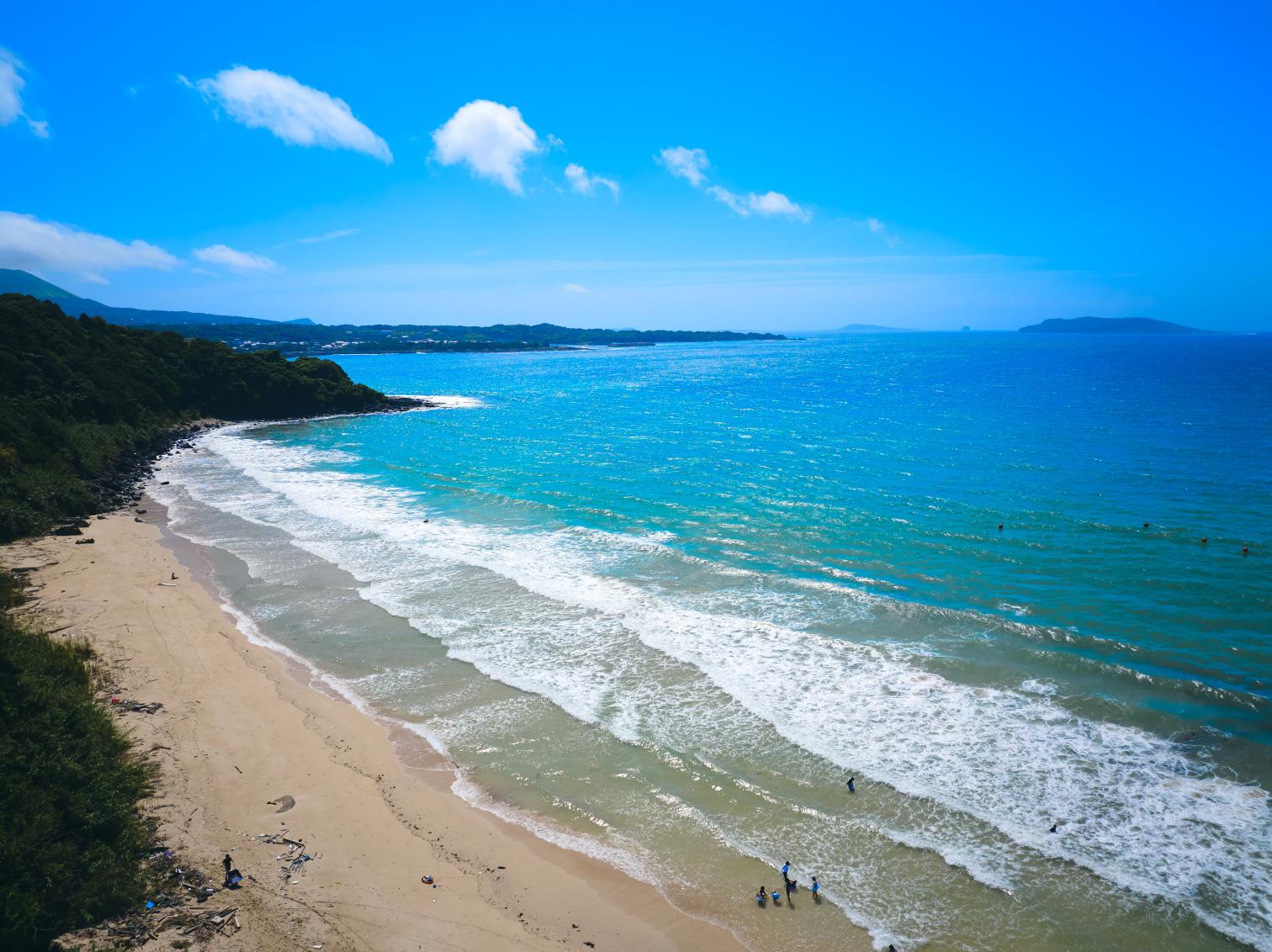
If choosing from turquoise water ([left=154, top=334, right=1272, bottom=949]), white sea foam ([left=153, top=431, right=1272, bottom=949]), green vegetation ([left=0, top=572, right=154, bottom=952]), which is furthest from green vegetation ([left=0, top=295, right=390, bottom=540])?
green vegetation ([left=0, top=572, right=154, bottom=952])

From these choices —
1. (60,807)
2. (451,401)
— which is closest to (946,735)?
(60,807)

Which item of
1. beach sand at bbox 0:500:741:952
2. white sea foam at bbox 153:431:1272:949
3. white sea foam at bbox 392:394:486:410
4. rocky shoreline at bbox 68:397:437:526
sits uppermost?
white sea foam at bbox 392:394:486:410

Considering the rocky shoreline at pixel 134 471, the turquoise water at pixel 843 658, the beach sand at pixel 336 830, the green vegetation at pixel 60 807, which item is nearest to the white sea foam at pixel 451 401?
the rocky shoreline at pixel 134 471

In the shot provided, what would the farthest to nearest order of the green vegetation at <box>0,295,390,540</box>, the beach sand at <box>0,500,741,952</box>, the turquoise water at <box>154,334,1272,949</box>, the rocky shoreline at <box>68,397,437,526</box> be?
the rocky shoreline at <box>68,397,437,526</box>
the green vegetation at <box>0,295,390,540</box>
the turquoise water at <box>154,334,1272,949</box>
the beach sand at <box>0,500,741,952</box>

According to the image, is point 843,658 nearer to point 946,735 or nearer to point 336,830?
point 946,735

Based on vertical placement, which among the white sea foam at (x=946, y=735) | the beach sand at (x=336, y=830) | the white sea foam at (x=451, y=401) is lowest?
the beach sand at (x=336, y=830)

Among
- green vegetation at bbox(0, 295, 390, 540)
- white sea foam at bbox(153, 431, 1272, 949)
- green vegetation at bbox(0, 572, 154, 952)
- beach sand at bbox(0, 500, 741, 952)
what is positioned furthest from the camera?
green vegetation at bbox(0, 295, 390, 540)

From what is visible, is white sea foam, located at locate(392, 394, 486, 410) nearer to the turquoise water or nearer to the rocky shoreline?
the rocky shoreline

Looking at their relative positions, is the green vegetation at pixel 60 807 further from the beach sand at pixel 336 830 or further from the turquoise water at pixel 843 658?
the turquoise water at pixel 843 658
